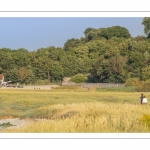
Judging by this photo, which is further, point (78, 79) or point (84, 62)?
point (78, 79)

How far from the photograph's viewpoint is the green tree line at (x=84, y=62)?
121 feet

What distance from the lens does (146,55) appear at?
1737 inches

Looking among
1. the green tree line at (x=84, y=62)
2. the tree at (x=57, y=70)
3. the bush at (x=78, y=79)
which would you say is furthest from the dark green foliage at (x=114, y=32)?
the tree at (x=57, y=70)

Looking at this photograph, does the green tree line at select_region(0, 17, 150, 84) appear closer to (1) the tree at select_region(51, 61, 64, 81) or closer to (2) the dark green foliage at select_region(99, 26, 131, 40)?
(1) the tree at select_region(51, 61, 64, 81)

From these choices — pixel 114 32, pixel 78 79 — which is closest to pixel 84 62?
pixel 78 79

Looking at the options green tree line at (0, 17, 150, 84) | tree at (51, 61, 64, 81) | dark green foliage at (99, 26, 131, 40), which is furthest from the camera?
dark green foliage at (99, 26, 131, 40)

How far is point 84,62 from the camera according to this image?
3972 cm

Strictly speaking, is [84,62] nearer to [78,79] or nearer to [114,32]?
[78,79]

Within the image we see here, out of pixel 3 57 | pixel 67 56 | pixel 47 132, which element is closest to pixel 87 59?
pixel 67 56

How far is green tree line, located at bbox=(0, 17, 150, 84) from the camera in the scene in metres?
36.8

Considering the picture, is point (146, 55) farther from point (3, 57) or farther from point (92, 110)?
point (92, 110)

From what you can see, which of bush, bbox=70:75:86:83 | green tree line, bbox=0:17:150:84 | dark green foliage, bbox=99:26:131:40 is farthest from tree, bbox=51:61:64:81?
dark green foliage, bbox=99:26:131:40

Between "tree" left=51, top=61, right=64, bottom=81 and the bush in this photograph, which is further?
the bush

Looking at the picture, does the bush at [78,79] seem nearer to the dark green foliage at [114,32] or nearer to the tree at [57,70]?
the tree at [57,70]
